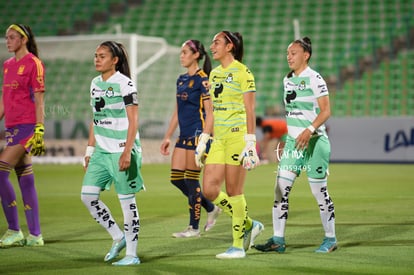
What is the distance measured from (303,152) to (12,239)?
318 centimetres

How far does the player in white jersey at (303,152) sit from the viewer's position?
7.89m

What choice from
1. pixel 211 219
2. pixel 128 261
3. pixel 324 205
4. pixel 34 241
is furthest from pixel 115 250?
pixel 211 219

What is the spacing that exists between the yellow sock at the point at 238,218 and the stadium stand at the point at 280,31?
17.5m

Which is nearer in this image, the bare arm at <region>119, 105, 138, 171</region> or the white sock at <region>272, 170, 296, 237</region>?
the bare arm at <region>119, 105, 138, 171</region>

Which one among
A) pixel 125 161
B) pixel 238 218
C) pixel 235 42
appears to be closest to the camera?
pixel 125 161

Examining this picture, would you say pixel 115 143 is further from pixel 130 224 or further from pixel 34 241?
pixel 34 241

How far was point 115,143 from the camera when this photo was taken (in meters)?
7.31

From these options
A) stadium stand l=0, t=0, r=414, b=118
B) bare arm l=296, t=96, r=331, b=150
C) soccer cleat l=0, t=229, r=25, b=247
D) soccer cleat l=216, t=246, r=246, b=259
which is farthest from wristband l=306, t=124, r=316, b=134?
stadium stand l=0, t=0, r=414, b=118

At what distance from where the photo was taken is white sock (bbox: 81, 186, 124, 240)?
24.1ft

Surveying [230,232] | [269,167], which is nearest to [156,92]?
[269,167]

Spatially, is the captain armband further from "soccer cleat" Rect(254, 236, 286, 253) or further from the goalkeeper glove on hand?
"soccer cleat" Rect(254, 236, 286, 253)

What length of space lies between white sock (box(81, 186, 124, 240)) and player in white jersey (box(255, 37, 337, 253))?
1.43 meters

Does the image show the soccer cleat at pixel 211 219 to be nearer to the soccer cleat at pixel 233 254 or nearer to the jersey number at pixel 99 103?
the soccer cleat at pixel 233 254

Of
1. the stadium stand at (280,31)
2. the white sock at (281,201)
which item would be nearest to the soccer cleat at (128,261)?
the white sock at (281,201)
